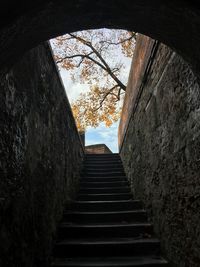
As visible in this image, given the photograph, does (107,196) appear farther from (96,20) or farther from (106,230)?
(96,20)

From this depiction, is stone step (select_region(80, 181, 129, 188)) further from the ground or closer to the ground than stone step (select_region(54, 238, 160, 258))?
further from the ground

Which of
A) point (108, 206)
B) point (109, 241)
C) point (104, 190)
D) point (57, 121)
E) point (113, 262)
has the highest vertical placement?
point (57, 121)

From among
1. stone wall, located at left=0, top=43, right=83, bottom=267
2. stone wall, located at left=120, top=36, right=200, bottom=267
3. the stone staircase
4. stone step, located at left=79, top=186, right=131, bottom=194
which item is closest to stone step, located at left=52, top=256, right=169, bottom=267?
the stone staircase

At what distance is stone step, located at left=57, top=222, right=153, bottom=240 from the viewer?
3.86 meters

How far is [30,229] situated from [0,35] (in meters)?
1.65

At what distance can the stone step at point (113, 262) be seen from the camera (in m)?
3.01

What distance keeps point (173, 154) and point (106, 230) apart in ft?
5.94

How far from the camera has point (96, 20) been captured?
5.62ft

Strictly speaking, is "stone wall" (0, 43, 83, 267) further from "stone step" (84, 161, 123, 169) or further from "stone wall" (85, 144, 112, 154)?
"stone wall" (85, 144, 112, 154)

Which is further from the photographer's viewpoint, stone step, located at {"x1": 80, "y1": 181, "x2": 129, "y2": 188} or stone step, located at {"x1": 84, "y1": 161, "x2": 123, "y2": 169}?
stone step, located at {"x1": 84, "y1": 161, "x2": 123, "y2": 169}

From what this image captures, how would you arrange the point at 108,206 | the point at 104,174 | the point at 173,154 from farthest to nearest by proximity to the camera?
the point at 104,174, the point at 108,206, the point at 173,154

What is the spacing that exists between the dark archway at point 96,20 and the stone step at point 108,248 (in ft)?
8.04

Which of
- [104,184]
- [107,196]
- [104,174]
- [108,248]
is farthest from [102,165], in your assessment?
[108,248]

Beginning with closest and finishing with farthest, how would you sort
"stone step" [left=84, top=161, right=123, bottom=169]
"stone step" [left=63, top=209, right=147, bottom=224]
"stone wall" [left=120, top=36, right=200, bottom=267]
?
"stone wall" [left=120, top=36, right=200, bottom=267] → "stone step" [left=63, top=209, right=147, bottom=224] → "stone step" [left=84, top=161, right=123, bottom=169]
